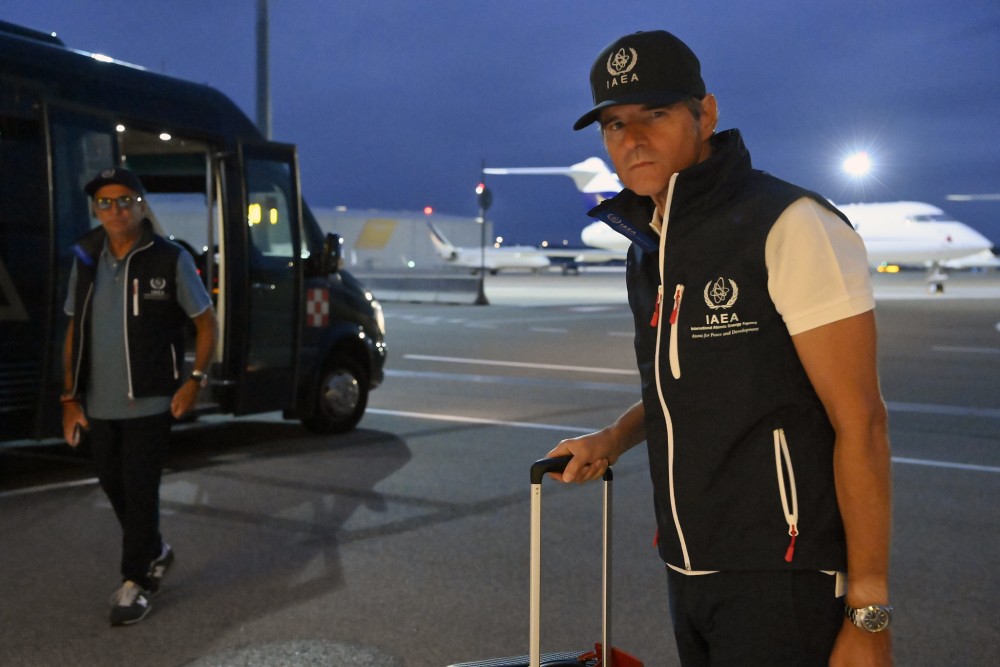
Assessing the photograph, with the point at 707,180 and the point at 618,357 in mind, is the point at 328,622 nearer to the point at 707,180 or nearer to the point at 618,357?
the point at 707,180

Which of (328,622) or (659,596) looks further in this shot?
(659,596)

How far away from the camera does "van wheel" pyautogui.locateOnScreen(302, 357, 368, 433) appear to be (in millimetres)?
9570

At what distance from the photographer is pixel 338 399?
970 centimetres

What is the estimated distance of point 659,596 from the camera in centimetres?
508

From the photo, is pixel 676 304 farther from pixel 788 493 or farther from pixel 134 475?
pixel 134 475

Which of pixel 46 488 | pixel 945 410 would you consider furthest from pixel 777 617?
pixel 945 410

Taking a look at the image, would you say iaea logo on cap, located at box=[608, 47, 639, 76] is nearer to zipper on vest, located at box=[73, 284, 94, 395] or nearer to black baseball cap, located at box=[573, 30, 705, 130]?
black baseball cap, located at box=[573, 30, 705, 130]

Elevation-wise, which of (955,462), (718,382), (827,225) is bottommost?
(955,462)

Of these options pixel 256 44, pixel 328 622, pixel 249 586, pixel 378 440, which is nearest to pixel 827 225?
pixel 328 622

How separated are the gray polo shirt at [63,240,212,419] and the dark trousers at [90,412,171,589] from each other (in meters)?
0.05

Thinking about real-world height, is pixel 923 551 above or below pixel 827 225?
below

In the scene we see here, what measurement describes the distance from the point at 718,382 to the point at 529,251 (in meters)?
68.1

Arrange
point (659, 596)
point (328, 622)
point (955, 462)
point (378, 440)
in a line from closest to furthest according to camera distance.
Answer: point (328, 622) < point (659, 596) < point (955, 462) < point (378, 440)

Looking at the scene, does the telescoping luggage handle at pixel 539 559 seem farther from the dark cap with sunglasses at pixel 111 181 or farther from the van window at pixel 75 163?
the van window at pixel 75 163
